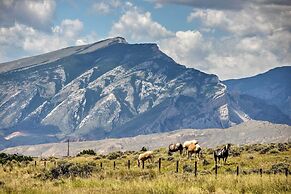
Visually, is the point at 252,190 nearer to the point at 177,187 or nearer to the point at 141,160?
the point at 177,187

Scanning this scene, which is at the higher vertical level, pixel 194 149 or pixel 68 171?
pixel 194 149

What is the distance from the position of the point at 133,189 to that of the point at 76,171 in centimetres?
1413

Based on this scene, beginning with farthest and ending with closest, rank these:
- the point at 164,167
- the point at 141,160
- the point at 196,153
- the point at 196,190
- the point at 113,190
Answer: the point at 196,153
the point at 141,160
the point at 164,167
the point at 113,190
the point at 196,190

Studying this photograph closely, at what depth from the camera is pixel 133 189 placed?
23875mm

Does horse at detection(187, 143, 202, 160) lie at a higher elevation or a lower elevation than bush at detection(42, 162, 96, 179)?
higher

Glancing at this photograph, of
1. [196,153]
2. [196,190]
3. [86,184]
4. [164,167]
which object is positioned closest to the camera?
[196,190]

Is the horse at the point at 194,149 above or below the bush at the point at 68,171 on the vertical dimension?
above

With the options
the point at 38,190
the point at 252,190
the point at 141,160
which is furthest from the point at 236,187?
the point at 141,160

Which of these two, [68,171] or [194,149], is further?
[194,149]

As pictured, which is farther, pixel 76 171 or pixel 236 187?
pixel 76 171

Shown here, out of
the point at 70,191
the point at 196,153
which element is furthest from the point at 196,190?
the point at 196,153

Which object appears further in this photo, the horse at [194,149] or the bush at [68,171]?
the horse at [194,149]

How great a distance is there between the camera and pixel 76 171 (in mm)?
37156

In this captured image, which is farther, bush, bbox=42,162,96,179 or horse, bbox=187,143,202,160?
horse, bbox=187,143,202,160
